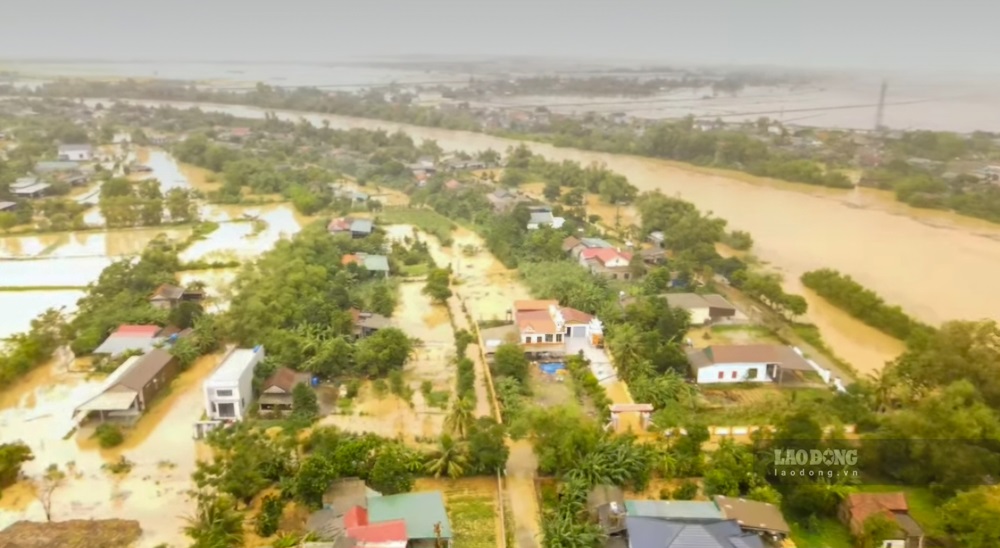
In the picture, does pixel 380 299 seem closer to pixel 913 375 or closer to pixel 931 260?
pixel 913 375

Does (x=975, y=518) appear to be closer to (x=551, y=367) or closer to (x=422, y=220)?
(x=551, y=367)

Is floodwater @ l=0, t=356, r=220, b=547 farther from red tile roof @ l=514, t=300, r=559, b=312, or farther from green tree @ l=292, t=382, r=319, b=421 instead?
red tile roof @ l=514, t=300, r=559, b=312

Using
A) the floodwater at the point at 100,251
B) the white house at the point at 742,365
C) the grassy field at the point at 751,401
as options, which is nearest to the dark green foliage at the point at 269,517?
the grassy field at the point at 751,401

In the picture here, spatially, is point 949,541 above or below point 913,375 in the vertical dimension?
below

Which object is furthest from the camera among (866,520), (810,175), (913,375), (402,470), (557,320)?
(810,175)

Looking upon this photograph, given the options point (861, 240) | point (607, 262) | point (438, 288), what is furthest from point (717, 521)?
point (861, 240)

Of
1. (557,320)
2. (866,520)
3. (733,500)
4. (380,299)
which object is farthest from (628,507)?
(380,299)
